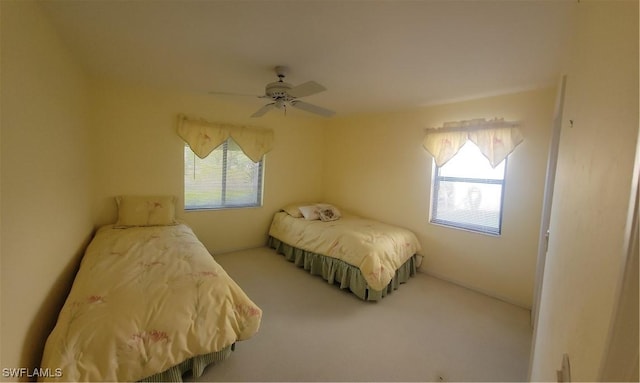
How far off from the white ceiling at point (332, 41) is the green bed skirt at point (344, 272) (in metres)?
1.98

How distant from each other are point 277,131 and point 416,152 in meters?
2.16

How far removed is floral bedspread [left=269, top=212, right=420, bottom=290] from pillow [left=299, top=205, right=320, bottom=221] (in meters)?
0.11

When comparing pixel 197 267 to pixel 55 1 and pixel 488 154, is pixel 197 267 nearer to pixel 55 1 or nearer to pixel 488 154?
pixel 55 1

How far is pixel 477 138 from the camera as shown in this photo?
2750 mm

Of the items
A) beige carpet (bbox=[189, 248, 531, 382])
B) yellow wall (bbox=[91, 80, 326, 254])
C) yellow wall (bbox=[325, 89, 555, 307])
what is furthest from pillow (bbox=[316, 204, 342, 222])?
beige carpet (bbox=[189, 248, 531, 382])

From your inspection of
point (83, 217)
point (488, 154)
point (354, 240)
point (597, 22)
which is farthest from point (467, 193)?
point (83, 217)

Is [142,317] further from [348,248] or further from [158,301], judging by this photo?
[348,248]

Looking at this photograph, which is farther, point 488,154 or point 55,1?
point 488,154

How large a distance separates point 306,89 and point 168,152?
2.26 m

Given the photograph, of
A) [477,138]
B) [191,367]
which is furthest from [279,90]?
[477,138]

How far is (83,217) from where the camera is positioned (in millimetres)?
2412

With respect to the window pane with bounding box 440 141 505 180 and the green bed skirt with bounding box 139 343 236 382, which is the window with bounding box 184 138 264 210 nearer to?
the green bed skirt with bounding box 139 343 236 382

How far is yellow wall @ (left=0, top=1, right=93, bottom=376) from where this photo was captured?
112 centimetres

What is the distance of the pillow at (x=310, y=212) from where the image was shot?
12.3 feet
